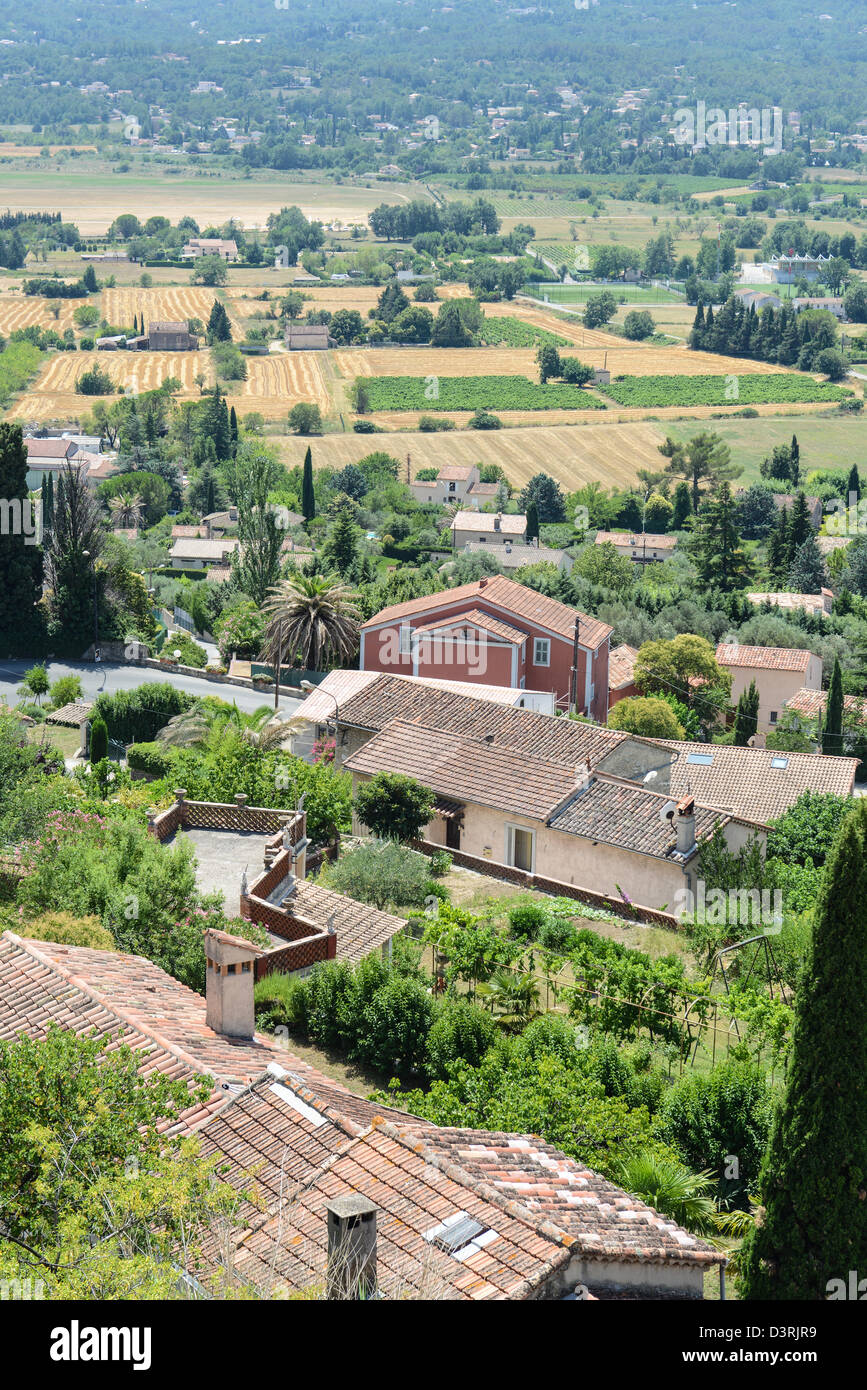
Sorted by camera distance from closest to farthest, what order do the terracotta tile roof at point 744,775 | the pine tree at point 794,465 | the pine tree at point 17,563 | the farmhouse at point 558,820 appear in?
the farmhouse at point 558,820
the terracotta tile roof at point 744,775
the pine tree at point 17,563
the pine tree at point 794,465

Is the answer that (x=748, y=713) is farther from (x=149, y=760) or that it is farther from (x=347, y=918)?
(x=347, y=918)

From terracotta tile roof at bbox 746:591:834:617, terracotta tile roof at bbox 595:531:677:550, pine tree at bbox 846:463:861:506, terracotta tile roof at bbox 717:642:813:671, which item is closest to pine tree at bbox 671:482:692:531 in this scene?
terracotta tile roof at bbox 595:531:677:550

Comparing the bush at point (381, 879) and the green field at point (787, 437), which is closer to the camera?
the bush at point (381, 879)

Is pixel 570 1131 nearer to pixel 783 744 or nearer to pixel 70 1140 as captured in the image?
pixel 70 1140

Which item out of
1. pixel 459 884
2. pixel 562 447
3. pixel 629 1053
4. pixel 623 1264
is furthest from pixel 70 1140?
pixel 562 447

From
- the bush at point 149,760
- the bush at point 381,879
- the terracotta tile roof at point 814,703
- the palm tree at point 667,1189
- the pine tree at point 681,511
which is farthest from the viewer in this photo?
the pine tree at point 681,511

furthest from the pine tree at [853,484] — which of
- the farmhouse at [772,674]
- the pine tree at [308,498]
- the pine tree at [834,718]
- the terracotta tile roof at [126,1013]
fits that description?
the terracotta tile roof at [126,1013]

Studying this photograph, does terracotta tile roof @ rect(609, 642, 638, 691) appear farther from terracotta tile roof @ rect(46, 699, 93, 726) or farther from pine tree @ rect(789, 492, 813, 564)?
pine tree @ rect(789, 492, 813, 564)

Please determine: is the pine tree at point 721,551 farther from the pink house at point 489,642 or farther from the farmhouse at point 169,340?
the farmhouse at point 169,340

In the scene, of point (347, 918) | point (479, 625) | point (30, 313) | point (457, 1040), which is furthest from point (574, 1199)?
point (30, 313)

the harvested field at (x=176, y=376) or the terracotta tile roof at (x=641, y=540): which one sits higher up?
the harvested field at (x=176, y=376)
